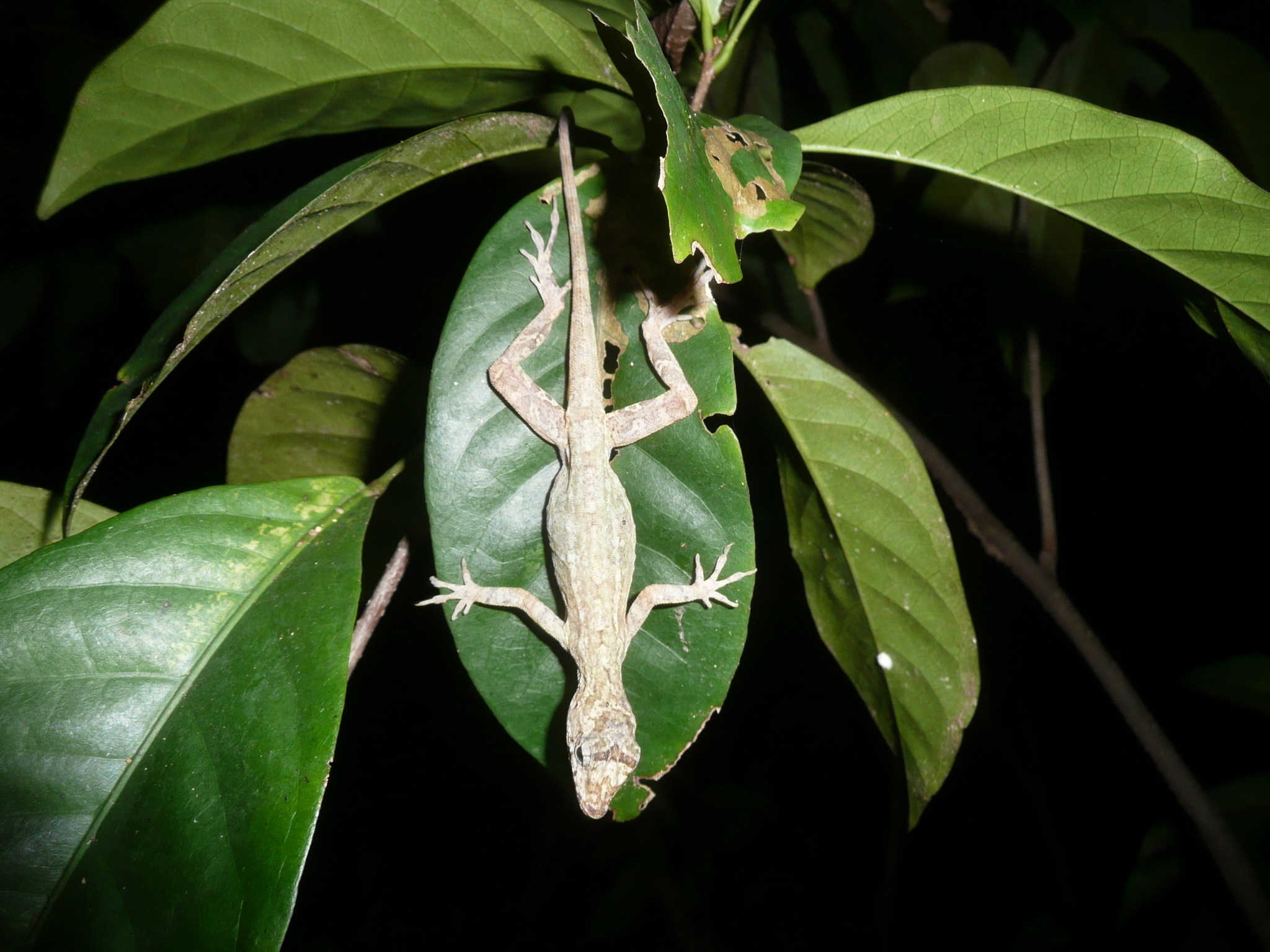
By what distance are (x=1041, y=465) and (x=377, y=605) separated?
92.6 inches

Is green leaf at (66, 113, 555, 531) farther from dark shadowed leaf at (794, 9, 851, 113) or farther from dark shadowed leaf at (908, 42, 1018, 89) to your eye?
dark shadowed leaf at (794, 9, 851, 113)

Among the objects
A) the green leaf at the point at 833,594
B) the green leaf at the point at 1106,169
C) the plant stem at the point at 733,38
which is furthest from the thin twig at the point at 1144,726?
the plant stem at the point at 733,38

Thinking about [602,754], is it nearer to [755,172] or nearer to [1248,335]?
[755,172]

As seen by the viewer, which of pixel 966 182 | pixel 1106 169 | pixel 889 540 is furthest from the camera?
pixel 966 182

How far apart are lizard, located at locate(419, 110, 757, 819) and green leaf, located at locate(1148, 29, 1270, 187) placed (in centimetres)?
213

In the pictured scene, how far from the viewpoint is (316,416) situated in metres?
2.74

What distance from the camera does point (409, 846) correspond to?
18.4 ft

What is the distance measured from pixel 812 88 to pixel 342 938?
21.5ft

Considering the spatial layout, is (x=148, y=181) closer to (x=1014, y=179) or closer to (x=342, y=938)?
(x=1014, y=179)

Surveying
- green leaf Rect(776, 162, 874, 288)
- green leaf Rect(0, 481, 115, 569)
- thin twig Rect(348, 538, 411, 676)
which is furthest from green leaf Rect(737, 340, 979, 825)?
green leaf Rect(0, 481, 115, 569)

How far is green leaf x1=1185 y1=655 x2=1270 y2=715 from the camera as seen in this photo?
9.91 ft

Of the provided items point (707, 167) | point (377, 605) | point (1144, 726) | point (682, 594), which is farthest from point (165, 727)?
point (1144, 726)

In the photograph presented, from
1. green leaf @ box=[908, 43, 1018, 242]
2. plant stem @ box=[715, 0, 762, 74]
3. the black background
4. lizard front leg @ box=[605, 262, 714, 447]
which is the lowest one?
the black background

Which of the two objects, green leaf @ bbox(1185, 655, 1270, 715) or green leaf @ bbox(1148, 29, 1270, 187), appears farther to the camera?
green leaf @ bbox(1185, 655, 1270, 715)
